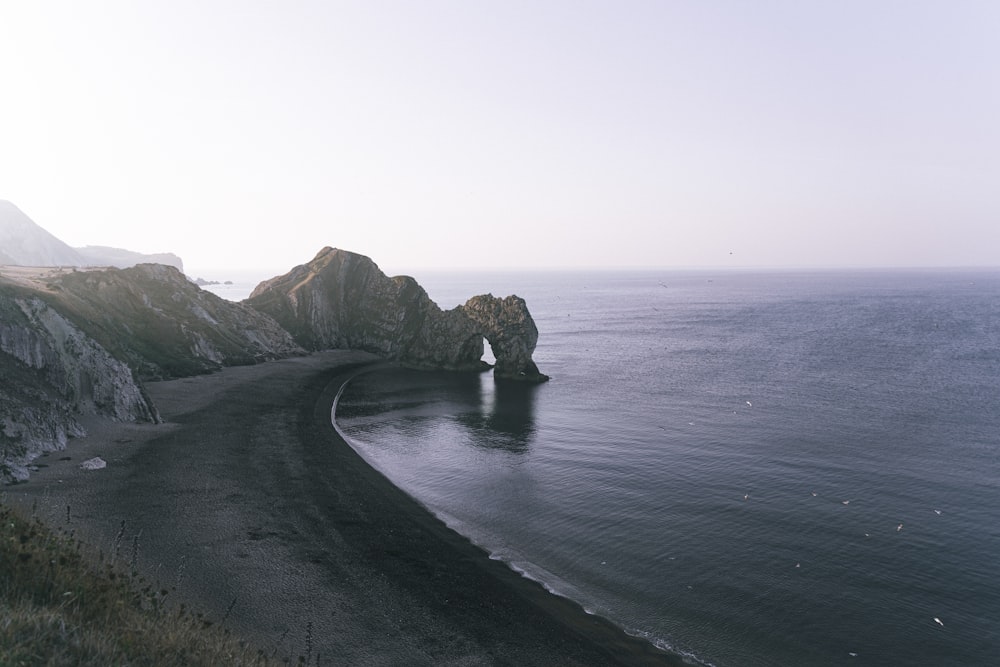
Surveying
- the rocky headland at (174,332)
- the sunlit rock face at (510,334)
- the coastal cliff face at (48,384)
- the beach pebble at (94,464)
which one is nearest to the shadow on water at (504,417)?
the sunlit rock face at (510,334)

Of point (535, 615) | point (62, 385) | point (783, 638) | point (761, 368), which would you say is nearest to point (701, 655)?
point (783, 638)

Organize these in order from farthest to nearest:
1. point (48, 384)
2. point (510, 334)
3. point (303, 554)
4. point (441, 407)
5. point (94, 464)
A: 1. point (510, 334)
2. point (441, 407)
3. point (48, 384)
4. point (94, 464)
5. point (303, 554)

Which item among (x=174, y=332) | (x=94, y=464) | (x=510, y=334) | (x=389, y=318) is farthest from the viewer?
(x=389, y=318)

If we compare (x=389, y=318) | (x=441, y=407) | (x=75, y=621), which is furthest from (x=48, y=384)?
(x=389, y=318)

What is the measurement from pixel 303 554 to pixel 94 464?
17.7 m

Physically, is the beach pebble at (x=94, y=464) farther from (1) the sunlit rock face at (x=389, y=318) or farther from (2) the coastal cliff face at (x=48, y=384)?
(1) the sunlit rock face at (x=389, y=318)

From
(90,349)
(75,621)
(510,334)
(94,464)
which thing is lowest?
(94,464)

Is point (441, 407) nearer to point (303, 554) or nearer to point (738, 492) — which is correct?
point (738, 492)

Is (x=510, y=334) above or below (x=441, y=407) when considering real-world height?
above

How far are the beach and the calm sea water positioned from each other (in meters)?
3.35

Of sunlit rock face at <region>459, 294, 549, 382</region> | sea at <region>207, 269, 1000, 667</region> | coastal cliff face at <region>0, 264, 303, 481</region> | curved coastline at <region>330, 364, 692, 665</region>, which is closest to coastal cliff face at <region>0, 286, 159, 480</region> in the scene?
coastal cliff face at <region>0, 264, 303, 481</region>

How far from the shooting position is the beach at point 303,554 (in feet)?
69.9

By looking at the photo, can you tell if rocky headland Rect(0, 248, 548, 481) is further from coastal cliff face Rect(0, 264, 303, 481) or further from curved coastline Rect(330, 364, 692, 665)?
curved coastline Rect(330, 364, 692, 665)

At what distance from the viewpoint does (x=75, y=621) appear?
1159 centimetres
